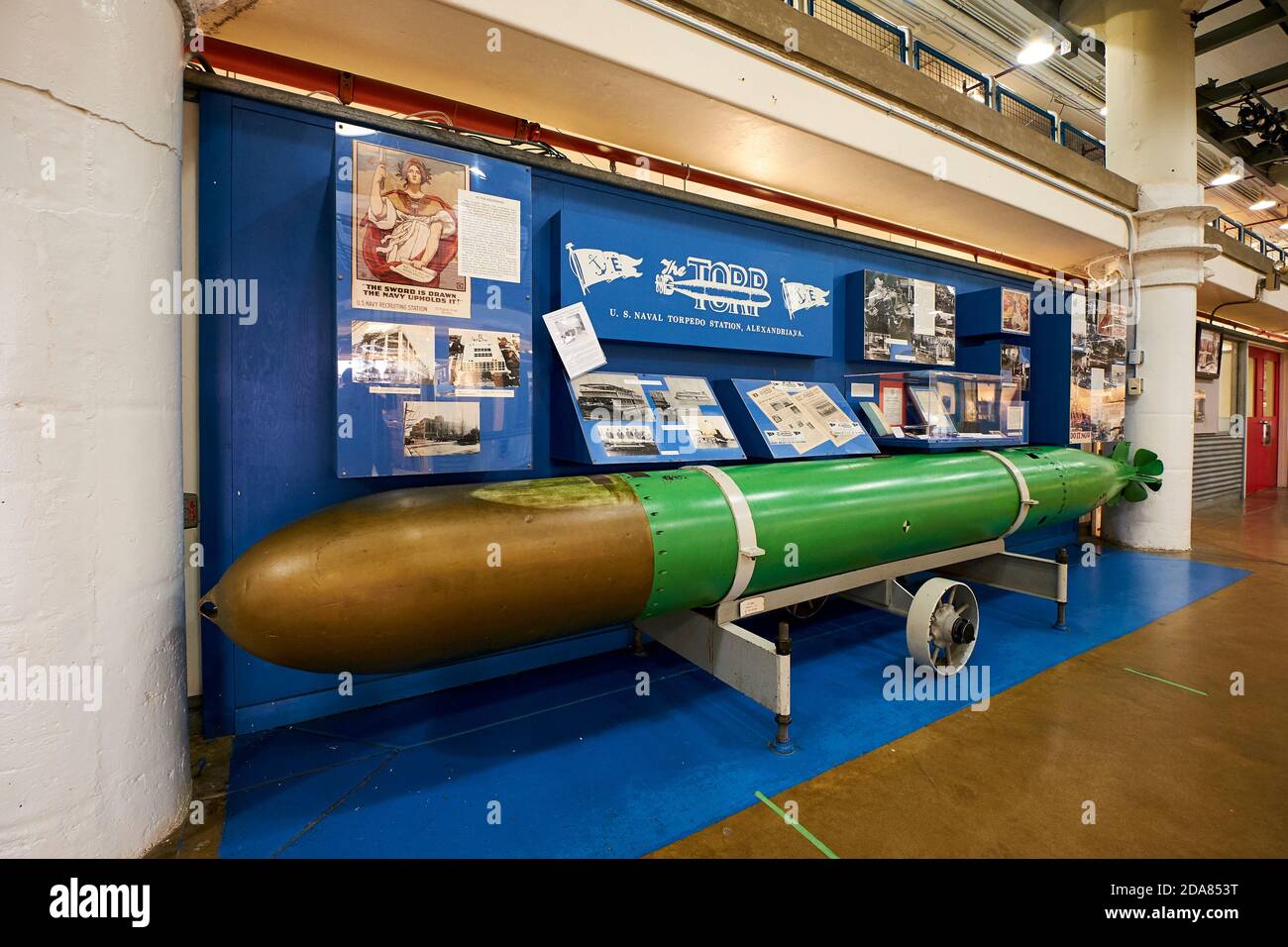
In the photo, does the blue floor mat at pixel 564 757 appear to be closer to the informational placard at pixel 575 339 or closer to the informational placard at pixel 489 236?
the informational placard at pixel 575 339

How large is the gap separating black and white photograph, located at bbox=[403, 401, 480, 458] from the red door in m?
13.0

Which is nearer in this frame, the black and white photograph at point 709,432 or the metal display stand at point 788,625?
the metal display stand at point 788,625

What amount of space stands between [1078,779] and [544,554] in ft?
6.46

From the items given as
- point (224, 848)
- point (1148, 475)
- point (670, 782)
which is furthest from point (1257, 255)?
point (224, 848)

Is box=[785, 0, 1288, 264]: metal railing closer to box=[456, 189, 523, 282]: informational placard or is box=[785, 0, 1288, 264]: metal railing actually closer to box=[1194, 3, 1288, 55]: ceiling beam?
box=[1194, 3, 1288, 55]: ceiling beam

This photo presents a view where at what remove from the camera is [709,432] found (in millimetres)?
2947

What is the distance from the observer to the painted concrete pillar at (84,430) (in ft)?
4.48

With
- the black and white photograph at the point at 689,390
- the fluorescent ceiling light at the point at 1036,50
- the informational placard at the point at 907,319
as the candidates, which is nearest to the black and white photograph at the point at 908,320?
the informational placard at the point at 907,319

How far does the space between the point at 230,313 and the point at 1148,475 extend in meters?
6.37

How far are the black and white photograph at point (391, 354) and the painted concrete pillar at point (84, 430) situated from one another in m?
0.54

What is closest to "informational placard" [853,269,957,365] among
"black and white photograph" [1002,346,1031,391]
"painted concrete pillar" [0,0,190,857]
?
"black and white photograph" [1002,346,1031,391]

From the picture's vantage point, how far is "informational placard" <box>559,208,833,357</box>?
9.10 ft

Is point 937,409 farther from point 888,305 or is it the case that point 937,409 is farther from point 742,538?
point 742,538

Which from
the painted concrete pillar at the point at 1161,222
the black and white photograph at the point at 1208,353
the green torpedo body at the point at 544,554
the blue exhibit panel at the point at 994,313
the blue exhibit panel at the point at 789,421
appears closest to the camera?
the green torpedo body at the point at 544,554
